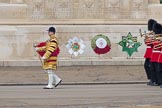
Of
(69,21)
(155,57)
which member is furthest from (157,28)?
(69,21)

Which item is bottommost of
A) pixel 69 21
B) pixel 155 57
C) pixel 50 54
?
pixel 155 57

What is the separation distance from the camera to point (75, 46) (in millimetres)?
31953

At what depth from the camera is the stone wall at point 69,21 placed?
3209 cm

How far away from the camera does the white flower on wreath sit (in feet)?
105

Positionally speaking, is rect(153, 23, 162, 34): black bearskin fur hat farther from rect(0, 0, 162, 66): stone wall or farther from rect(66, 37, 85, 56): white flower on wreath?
rect(66, 37, 85, 56): white flower on wreath

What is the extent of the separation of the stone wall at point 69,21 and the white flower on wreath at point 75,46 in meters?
0.25

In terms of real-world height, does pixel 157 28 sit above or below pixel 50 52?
above

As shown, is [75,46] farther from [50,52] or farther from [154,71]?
[50,52]

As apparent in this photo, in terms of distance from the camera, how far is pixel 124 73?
26250 millimetres

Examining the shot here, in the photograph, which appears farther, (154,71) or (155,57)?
(154,71)

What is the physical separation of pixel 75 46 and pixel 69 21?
215cm

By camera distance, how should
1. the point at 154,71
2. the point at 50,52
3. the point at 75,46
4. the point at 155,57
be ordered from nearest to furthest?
the point at 50,52 < the point at 155,57 < the point at 154,71 < the point at 75,46

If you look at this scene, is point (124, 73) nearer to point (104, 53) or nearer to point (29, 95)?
point (104, 53)

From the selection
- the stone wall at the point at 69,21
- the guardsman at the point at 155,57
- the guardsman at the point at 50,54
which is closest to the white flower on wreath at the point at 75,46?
the stone wall at the point at 69,21
